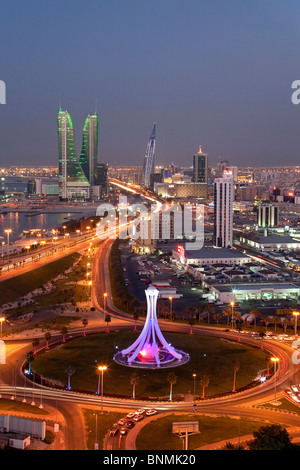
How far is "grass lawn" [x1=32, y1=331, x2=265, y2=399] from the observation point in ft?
28.8

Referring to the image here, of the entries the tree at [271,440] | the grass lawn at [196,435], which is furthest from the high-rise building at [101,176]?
the tree at [271,440]

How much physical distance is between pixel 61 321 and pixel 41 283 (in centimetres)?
489

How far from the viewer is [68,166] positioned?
6178 centimetres

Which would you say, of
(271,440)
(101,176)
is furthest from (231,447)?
(101,176)

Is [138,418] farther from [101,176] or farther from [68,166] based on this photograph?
[101,176]

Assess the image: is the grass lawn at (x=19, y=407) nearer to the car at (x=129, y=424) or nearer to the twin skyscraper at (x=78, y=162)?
the car at (x=129, y=424)

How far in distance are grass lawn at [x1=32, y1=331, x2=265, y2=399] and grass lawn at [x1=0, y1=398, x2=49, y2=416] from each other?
100 cm

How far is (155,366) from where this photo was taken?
31.9 feet

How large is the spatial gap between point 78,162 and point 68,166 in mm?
2233

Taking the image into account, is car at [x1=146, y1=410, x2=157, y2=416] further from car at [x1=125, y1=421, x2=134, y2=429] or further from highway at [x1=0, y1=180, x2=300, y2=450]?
car at [x1=125, y1=421, x2=134, y2=429]

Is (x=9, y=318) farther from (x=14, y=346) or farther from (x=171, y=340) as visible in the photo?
(x=171, y=340)

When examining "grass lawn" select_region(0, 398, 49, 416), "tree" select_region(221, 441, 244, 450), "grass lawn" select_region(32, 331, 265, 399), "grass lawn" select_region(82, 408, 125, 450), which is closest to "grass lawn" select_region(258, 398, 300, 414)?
"grass lawn" select_region(32, 331, 265, 399)
